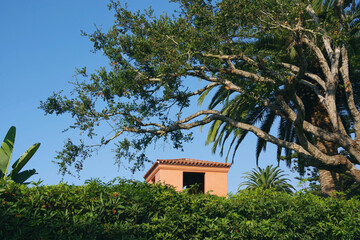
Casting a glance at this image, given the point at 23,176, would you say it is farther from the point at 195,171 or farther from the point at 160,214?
the point at 195,171

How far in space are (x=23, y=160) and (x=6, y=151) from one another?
0.84 meters

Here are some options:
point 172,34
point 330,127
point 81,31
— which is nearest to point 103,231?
point 172,34

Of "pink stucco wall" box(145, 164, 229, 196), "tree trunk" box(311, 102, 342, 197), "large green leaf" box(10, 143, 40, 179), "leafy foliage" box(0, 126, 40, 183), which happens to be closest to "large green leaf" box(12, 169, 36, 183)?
"leafy foliage" box(0, 126, 40, 183)

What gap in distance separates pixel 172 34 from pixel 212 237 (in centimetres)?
776

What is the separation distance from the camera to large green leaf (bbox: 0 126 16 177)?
1430 cm

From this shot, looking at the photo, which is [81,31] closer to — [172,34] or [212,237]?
[172,34]

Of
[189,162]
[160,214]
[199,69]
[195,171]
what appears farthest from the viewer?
[195,171]

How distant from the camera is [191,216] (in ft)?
24.6

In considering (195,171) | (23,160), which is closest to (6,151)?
(23,160)

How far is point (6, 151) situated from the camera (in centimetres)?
1439

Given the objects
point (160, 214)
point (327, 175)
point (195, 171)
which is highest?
point (195, 171)

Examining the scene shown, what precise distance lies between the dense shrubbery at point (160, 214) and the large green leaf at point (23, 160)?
8992mm

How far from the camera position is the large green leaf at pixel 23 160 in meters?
14.9

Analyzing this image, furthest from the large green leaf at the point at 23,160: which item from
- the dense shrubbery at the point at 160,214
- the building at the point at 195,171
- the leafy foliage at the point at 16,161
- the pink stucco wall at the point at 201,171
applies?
the pink stucco wall at the point at 201,171
